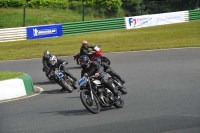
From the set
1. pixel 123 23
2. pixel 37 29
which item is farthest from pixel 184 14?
pixel 37 29

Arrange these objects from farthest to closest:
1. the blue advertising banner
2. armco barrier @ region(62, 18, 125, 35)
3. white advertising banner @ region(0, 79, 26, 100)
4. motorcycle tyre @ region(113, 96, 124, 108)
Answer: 1. armco barrier @ region(62, 18, 125, 35)
2. the blue advertising banner
3. white advertising banner @ region(0, 79, 26, 100)
4. motorcycle tyre @ region(113, 96, 124, 108)

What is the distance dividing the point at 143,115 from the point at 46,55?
7.58m

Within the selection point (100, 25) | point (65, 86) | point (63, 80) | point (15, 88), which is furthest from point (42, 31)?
point (15, 88)

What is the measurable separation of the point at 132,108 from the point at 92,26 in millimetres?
26916

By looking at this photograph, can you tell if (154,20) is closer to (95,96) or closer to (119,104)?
(119,104)

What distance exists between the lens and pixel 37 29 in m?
36.0

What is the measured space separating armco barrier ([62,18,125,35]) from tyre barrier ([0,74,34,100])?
70.3 feet

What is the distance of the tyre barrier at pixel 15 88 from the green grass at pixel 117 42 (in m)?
12.3

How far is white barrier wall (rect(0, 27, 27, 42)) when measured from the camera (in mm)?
35594

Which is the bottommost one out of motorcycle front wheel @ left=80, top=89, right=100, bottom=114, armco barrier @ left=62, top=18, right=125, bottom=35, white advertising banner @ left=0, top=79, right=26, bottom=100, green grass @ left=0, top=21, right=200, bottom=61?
green grass @ left=0, top=21, right=200, bottom=61

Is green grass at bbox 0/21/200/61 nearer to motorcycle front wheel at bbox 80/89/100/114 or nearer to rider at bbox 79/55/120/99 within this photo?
rider at bbox 79/55/120/99

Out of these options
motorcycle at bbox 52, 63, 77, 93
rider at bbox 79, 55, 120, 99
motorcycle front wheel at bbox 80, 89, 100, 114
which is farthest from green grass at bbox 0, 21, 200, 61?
motorcycle front wheel at bbox 80, 89, 100, 114

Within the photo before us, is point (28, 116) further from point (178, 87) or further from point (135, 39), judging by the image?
point (135, 39)

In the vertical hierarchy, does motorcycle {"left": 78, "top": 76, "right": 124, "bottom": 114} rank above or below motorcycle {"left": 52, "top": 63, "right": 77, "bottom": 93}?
above
